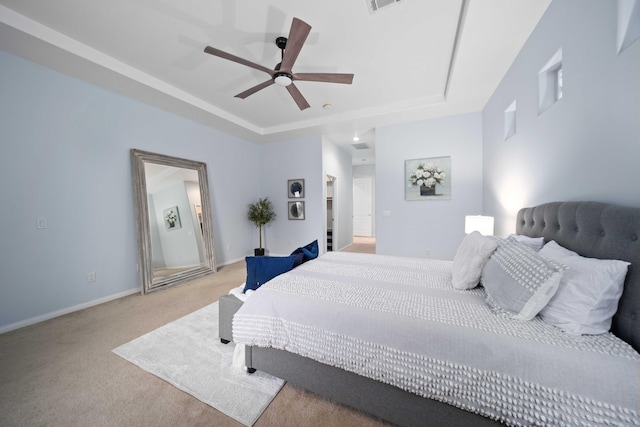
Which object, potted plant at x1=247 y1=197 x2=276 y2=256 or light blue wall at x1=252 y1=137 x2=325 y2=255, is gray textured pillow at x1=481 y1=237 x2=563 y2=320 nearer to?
light blue wall at x1=252 y1=137 x2=325 y2=255

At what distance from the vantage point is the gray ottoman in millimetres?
1678

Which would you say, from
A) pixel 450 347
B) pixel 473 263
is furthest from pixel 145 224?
pixel 473 263

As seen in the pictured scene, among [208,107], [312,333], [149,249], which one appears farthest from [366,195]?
[312,333]

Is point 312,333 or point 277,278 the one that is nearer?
point 312,333

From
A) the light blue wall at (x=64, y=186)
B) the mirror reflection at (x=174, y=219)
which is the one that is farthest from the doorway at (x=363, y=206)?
the light blue wall at (x=64, y=186)

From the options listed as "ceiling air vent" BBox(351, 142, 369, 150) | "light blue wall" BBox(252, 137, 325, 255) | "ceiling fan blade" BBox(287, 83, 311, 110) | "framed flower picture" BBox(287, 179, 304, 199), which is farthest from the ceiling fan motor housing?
"ceiling air vent" BBox(351, 142, 369, 150)

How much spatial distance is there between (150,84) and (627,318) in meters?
4.42

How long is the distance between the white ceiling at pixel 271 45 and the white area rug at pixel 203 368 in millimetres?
2885

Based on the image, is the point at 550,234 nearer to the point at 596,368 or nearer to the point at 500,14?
the point at 596,368

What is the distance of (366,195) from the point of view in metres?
7.90

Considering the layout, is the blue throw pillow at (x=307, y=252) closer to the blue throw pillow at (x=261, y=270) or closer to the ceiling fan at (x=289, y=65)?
the blue throw pillow at (x=261, y=270)

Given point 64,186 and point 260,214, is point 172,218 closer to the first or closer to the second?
point 64,186

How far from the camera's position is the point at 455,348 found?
95 centimetres

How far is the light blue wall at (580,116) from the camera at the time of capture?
1.02m
